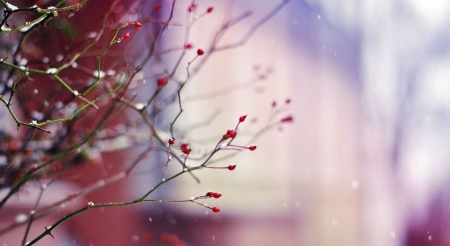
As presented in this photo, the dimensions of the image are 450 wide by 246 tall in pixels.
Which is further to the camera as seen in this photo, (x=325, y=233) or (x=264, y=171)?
(x=325, y=233)

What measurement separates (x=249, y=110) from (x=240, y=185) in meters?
1.23

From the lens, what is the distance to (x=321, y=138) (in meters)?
8.71

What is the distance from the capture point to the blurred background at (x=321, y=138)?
6961 millimetres

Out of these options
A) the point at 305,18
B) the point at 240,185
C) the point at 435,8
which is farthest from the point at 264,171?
the point at 435,8

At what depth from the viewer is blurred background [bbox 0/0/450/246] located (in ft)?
22.8

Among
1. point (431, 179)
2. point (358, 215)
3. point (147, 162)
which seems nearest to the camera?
point (147, 162)

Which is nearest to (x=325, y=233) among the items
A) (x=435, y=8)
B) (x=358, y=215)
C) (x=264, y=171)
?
(x=358, y=215)

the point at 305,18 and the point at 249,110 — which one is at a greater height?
the point at 305,18

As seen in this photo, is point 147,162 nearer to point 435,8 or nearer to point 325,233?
point 325,233

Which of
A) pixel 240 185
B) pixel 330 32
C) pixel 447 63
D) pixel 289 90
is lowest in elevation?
pixel 240 185

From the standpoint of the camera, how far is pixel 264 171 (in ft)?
25.9

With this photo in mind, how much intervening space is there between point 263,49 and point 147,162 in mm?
2827

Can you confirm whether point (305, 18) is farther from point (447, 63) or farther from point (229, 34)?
point (447, 63)

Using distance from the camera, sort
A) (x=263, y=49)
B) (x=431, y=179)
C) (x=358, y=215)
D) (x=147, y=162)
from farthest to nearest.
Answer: (x=358, y=215) < (x=263, y=49) < (x=431, y=179) < (x=147, y=162)
